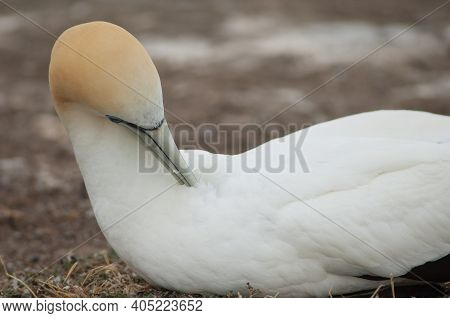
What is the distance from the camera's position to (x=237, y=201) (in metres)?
4.95

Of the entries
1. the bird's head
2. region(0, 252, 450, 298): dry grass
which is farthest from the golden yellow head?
region(0, 252, 450, 298): dry grass

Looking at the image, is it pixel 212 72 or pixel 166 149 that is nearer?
pixel 166 149

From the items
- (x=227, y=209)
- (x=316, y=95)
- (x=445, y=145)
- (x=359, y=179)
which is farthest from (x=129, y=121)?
(x=316, y=95)

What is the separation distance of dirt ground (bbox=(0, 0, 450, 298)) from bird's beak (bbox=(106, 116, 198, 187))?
8.66 ft

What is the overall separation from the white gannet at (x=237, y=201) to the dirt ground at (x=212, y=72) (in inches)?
95.6

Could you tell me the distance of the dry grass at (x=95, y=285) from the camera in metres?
5.16

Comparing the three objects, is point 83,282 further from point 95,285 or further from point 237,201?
point 237,201

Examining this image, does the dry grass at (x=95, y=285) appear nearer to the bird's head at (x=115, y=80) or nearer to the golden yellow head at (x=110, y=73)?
the bird's head at (x=115, y=80)

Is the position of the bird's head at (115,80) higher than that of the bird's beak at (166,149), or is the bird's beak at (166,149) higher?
the bird's head at (115,80)

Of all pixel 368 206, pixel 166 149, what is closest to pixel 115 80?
pixel 166 149

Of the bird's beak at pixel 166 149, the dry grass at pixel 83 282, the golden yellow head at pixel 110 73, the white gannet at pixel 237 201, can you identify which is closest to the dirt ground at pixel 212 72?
the dry grass at pixel 83 282

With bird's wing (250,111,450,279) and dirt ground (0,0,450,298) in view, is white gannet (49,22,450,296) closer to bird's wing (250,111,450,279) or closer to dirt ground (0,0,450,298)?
bird's wing (250,111,450,279)

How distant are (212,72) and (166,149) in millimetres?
8261

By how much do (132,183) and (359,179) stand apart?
1.48m
